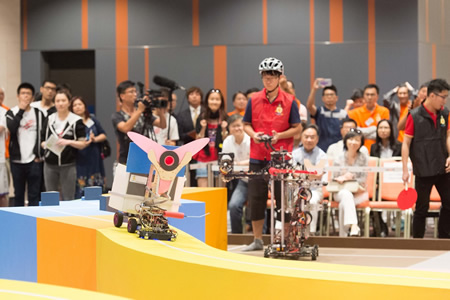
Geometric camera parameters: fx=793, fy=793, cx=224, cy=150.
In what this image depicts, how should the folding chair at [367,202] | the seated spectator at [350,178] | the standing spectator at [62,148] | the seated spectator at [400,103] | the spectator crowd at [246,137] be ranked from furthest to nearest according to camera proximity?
1. the seated spectator at [400,103]
2. the standing spectator at [62,148]
3. the folding chair at [367,202]
4. the seated spectator at [350,178]
5. the spectator crowd at [246,137]

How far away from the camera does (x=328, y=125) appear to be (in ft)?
30.1

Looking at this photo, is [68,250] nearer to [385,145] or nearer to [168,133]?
[168,133]

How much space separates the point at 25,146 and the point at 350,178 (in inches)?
137

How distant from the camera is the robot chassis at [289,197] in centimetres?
574

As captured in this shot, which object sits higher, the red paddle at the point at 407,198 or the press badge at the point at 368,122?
the press badge at the point at 368,122

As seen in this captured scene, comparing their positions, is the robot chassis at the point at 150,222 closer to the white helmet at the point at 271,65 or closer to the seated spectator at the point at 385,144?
the white helmet at the point at 271,65

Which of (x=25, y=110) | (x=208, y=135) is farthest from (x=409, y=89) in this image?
(x=25, y=110)

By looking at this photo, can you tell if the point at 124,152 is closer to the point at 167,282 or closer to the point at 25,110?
the point at 25,110

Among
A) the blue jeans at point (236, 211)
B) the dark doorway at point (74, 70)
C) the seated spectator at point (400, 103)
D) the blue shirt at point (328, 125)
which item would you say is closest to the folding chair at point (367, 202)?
the blue jeans at point (236, 211)

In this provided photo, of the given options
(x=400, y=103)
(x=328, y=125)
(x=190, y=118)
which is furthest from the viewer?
(x=400, y=103)

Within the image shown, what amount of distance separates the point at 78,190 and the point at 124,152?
128 cm

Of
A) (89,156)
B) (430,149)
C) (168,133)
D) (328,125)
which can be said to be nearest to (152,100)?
(168,133)

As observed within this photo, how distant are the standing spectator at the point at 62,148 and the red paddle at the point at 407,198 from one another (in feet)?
10.7

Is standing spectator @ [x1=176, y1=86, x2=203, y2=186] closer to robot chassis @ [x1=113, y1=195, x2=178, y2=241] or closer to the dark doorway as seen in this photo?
the dark doorway
